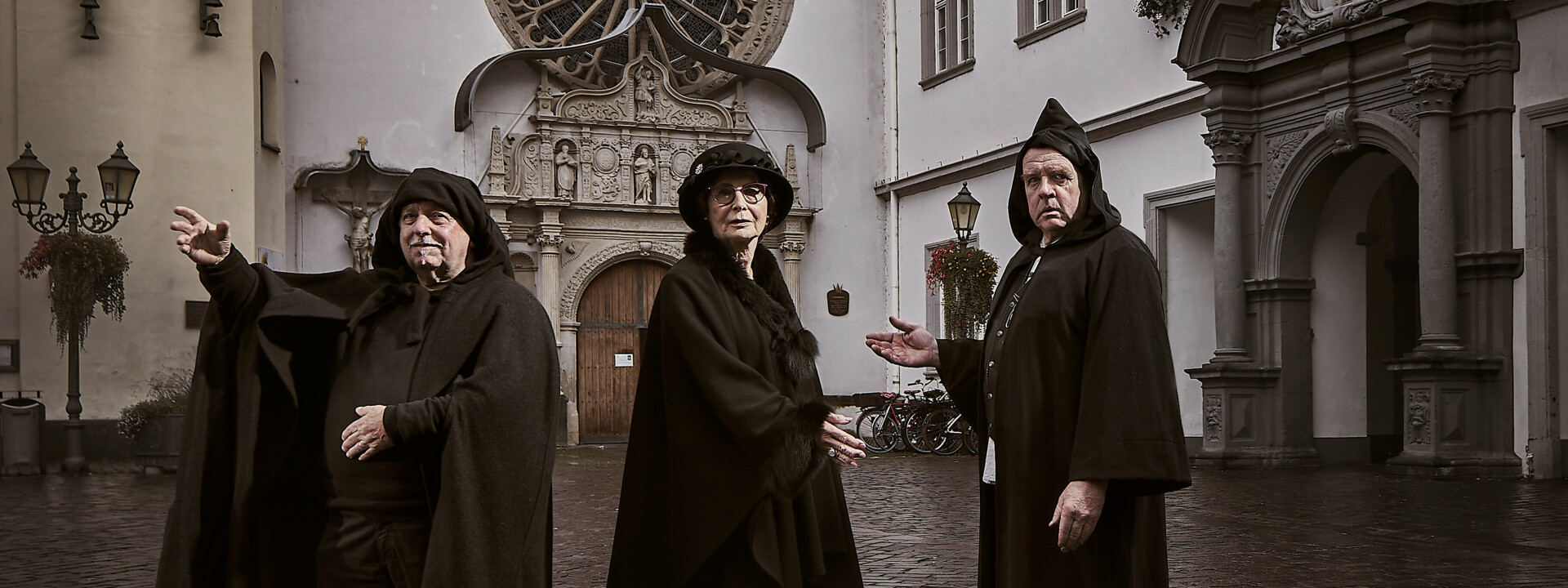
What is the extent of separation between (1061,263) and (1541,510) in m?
7.51

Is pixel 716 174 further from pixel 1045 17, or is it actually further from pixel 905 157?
pixel 905 157

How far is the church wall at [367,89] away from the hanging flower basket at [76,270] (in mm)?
4753

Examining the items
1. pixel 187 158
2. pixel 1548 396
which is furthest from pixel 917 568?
pixel 187 158

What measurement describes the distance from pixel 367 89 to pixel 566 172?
300cm

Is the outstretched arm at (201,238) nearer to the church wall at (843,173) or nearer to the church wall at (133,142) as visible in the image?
the church wall at (133,142)

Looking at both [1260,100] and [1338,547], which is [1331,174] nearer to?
[1260,100]

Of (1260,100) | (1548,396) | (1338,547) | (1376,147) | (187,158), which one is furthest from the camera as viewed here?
(187,158)

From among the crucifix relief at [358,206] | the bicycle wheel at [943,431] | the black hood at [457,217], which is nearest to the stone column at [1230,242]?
the bicycle wheel at [943,431]

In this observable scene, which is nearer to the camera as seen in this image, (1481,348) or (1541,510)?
(1541,510)

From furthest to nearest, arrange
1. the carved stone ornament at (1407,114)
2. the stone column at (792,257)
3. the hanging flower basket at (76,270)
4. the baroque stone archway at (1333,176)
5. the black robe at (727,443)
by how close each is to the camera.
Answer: the stone column at (792,257) < the hanging flower basket at (76,270) < the carved stone ornament at (1407,114) < the baroque stone archway at (1333,176) < the black robe at (727,443)

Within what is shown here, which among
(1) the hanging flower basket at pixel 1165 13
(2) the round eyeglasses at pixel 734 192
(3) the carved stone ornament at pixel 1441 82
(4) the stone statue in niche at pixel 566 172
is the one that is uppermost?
(1) the hanging flower basket at pixel 1165 13

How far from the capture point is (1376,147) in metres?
13.7

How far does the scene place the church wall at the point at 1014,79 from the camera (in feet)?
54.2

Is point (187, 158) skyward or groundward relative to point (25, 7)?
groundward
